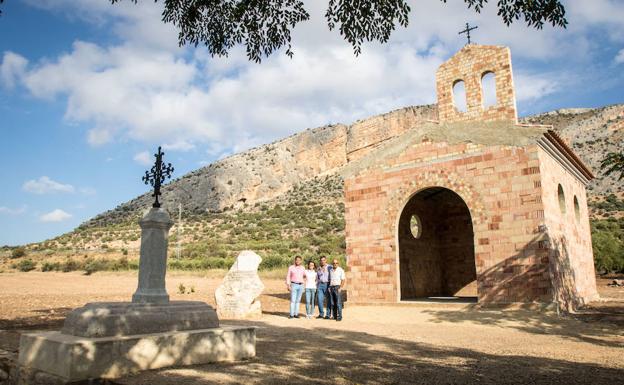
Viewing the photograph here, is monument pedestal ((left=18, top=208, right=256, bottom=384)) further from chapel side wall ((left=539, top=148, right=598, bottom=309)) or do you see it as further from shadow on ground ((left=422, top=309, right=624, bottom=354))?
chapel side wall ((left=539, top=148, right=598, bottom=309))

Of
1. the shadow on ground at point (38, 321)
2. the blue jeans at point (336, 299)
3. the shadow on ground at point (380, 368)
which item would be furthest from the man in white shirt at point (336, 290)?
the shadow on ground at point (38, 321)

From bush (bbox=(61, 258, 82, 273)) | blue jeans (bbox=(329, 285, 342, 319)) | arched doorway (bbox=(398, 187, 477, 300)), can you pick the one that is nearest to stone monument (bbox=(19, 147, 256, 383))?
blue jeans (bbox=(329, 285, 342, 319))

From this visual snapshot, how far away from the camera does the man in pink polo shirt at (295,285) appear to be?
41.0 ft

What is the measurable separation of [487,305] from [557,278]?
6.23ft

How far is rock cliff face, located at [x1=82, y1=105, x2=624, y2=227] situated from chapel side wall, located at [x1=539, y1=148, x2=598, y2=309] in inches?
1686

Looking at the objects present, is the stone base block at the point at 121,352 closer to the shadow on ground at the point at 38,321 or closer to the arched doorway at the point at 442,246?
the shadow on ground at the point at 38,321

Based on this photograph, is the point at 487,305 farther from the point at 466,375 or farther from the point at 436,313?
the point at 466,375

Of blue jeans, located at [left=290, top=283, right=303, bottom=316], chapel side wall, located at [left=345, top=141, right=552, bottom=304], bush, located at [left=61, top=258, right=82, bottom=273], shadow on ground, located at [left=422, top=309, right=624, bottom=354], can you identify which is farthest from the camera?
bush, located at [left=61, top=258, right=82, bottom=273]

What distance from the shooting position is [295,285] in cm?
1255

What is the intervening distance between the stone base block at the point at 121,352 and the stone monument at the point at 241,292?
5916 mm

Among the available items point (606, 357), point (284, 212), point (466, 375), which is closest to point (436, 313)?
point (606, 357)

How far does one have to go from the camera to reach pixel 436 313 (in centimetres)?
1245

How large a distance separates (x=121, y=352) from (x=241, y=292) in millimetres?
7169

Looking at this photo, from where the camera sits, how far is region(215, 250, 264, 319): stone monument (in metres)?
12.4
